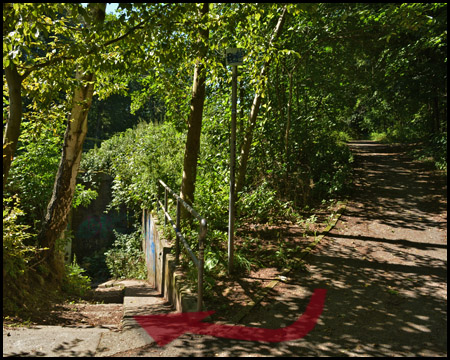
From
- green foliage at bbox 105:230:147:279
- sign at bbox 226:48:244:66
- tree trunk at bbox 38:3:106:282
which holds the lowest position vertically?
green foliage at bbox 105:230:147:279

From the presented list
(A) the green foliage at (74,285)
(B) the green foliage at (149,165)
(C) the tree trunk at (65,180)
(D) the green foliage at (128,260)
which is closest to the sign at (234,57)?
(C) the tree trunk at (65,180)

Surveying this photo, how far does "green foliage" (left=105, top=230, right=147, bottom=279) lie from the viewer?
9.91m

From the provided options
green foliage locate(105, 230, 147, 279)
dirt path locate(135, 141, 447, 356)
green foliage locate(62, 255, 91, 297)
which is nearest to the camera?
dirt path locate(135, 141, 447, 356)

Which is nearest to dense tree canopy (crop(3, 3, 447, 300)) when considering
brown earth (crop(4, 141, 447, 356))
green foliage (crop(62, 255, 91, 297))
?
green foliage (crop(62, 255, 91, 297))

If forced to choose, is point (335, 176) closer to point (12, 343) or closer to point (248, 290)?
point (248, 290)

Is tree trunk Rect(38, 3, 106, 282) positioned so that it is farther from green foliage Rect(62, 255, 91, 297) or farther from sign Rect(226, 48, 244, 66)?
sign Rect(226, 48, 244, 66)

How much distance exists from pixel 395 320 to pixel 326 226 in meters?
3.17

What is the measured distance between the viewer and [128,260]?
10719 millimetres

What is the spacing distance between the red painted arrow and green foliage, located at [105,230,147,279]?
596 cm

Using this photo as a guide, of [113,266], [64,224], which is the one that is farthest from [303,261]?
[113,266]

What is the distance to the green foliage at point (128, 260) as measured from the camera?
9914mm

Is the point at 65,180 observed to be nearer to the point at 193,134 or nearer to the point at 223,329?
the point at 193,134

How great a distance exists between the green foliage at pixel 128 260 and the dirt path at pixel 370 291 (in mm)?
5819

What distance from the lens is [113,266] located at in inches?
419
